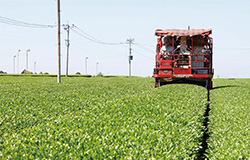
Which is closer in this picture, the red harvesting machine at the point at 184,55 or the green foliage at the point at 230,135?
the green foliage at the point at 230,135

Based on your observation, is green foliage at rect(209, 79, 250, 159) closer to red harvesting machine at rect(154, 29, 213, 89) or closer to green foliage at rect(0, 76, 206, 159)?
green foliage at rect(0, 76, 206, 159)

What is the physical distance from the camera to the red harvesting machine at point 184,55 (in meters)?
17.1

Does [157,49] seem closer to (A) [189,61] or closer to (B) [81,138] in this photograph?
(A) [189,61]

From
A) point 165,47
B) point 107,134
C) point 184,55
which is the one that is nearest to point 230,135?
point 107,134

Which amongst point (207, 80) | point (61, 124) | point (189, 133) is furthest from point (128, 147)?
point (207, 80)

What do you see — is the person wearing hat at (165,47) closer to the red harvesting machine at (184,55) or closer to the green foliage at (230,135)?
the red harvesting machine at (184,55)

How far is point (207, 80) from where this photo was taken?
1778cm

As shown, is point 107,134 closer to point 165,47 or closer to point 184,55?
point 184,55

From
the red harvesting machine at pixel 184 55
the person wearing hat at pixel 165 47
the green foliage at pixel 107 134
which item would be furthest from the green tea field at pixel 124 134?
the person wearing hat at pixel 165 47

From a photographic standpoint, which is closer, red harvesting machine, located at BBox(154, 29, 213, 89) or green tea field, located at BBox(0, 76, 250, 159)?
green tea field, located at BBox(0, 76, 250, 159)

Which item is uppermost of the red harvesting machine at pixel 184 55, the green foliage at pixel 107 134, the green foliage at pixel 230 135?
the red harvesting machine at pixel 184 55

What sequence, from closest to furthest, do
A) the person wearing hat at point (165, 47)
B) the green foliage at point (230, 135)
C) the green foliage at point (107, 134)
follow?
the green foliage at point (107, 134) < the green foliage at point (230, 135) < the person wearing hat at point (165, 47)

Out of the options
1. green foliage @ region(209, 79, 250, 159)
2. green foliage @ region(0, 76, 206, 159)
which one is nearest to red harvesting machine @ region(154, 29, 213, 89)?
green foliage @ region(209, 79, 250, 159)

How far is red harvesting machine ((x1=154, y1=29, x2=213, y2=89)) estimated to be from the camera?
17.1m
